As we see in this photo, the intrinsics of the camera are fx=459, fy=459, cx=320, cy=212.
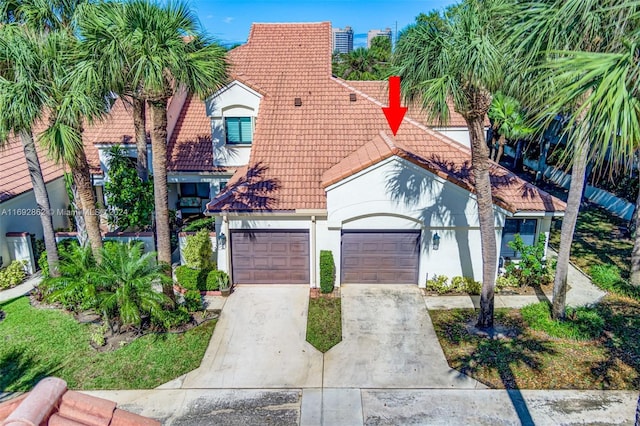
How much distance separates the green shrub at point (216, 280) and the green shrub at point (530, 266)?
10009 millimetres

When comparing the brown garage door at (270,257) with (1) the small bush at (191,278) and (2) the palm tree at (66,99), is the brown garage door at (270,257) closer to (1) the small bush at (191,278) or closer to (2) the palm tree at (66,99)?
(1) the small bush at (191,278)

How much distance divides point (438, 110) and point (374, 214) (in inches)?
202

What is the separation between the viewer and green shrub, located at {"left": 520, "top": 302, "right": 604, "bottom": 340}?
43.2 feet

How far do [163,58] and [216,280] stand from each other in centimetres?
773

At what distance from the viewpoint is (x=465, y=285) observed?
52.7 ft

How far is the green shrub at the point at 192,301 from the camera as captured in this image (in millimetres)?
14766

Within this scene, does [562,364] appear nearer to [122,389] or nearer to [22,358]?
[122,389]

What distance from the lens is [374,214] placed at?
15.8m

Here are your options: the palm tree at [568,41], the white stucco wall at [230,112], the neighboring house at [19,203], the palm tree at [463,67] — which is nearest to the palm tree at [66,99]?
the neighboring house at [19,203]

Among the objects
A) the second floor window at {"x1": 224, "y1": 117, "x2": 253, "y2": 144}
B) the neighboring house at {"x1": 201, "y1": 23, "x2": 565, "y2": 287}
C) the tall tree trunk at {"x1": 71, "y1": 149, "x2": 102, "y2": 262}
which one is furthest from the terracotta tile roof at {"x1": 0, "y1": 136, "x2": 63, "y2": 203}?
the neighboring house at {"x1": 201, "y1": 23, "x2": 565, "y2": 287}

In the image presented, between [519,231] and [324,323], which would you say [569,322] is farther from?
[324,323]

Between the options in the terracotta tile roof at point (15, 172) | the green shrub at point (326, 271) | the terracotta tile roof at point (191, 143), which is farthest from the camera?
the terracotta tile roof at point (191, 143)

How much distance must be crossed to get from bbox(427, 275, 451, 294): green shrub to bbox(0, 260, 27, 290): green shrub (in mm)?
14898

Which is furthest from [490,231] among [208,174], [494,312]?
[208,174]
